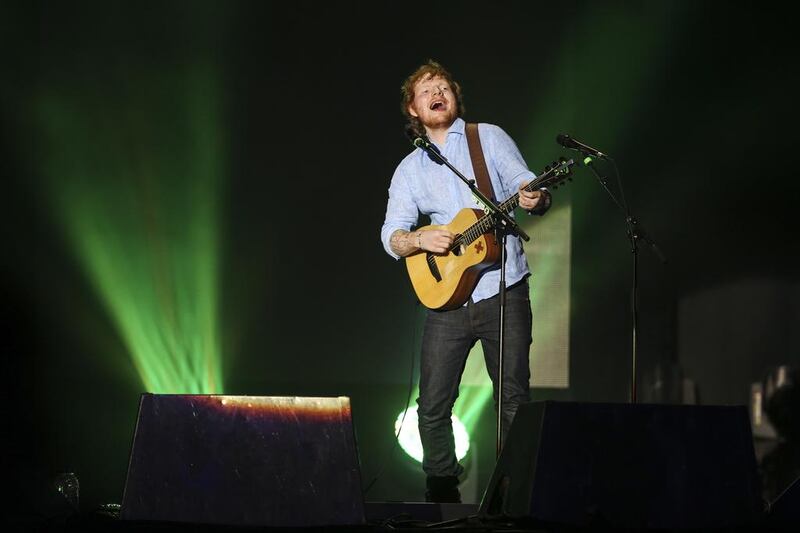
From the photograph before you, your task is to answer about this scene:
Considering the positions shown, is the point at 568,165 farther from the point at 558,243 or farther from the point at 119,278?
the point at 119,278

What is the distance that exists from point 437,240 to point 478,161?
391mm

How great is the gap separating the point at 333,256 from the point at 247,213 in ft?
1.93

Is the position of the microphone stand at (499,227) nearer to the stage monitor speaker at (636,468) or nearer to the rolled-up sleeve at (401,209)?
the rolled-up sleeve at (401,209)

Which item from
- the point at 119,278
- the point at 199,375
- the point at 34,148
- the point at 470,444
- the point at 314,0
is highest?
the point at 314,0

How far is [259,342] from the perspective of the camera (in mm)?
5438

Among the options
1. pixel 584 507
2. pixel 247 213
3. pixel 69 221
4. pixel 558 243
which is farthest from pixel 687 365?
pixel 584 507

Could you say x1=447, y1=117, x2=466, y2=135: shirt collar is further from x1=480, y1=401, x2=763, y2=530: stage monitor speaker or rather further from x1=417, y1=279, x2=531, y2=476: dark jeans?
x1=480, y1=401, x2=763, y2=530: stage monitor speaker

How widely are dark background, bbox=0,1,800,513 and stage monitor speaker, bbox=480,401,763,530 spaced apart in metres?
3.06

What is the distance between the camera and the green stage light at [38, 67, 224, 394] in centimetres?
532

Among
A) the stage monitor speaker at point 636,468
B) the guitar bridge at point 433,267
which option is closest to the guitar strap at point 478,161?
the guitar bridge at point 433,267

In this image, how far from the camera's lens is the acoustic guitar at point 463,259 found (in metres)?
3.71

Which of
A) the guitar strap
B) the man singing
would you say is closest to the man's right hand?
the man singing

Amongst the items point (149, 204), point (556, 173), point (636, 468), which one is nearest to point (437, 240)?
point (556, 173)

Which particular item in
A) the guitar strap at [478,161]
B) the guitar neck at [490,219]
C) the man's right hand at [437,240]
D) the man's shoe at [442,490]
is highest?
the guitar strap at [478,161]
